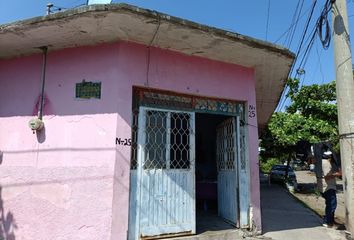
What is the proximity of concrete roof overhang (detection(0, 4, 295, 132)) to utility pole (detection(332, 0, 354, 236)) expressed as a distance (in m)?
0.88

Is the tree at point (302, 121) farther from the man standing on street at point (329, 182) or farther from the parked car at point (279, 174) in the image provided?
the man standing on street at point (329, 182)

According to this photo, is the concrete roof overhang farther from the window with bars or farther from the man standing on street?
the man standing on street

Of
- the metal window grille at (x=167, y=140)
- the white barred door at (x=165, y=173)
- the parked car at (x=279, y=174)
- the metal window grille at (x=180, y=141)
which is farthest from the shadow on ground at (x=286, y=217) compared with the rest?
the parked car at (x=279, y=174)

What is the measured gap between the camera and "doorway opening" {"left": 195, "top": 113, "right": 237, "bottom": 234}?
6816 mm

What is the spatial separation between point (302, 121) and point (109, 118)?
1344cm

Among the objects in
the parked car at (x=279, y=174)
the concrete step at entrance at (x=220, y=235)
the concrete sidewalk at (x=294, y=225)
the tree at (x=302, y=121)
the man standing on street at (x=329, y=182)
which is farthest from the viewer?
the parked car at (x=279, y=174)

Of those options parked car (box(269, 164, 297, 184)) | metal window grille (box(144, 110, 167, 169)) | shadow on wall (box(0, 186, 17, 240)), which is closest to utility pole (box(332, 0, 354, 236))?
metal window grille (box(144, 110, 167, 169))

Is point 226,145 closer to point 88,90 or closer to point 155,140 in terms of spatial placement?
point 155,140

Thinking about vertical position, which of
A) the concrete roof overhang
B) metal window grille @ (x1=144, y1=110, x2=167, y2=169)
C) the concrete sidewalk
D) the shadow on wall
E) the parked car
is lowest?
the concrete sidewalk

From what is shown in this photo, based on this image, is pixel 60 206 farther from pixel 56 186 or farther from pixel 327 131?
pixel 327 131

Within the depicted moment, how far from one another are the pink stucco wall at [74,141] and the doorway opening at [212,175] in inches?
71.3

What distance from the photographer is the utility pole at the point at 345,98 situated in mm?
5820

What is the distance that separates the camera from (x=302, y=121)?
54.1 feet

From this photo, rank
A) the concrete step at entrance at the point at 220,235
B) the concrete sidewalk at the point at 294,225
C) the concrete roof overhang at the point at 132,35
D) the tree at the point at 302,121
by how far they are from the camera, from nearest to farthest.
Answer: the concrete roof overhang at the point at 132,35 < the concrete step at entrance at the point at 220,235 < the concrete sidewalk at the point at 294,225 < the tree at the point at 302,121
